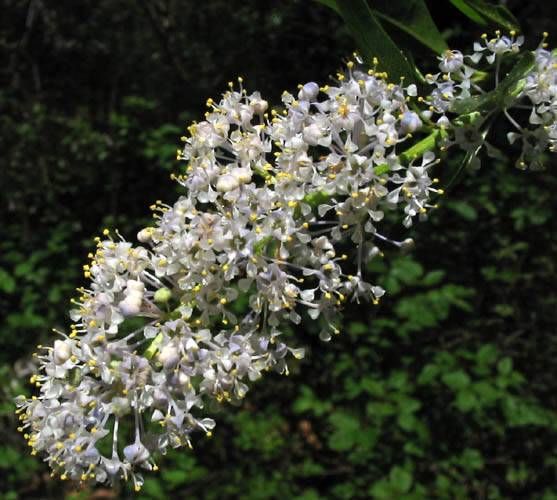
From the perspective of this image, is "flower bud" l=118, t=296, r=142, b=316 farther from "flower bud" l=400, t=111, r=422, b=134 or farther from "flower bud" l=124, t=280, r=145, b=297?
"flower bud" l=400, t=111, r=422, b=134

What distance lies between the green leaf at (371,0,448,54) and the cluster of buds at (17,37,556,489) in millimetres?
128

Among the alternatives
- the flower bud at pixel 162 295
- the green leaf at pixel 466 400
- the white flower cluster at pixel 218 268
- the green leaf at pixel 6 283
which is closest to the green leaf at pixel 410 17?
the white flower cluster at pixel 218 268

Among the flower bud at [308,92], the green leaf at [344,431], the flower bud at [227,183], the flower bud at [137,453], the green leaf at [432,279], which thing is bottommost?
the green leaf at [344,431]

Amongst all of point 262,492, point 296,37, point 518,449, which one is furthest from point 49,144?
point 518,449

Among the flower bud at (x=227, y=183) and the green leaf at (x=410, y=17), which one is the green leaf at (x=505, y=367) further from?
the flower bud at (x=227, y=183)

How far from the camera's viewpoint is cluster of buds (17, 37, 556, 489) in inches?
36.7

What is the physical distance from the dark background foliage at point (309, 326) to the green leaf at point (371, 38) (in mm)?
1422

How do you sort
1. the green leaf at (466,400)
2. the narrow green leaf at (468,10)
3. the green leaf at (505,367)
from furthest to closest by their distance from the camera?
the green leaf at (505,367)
the green leaf at (466,400)
the narrow green leaf at (468,10)

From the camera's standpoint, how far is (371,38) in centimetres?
103

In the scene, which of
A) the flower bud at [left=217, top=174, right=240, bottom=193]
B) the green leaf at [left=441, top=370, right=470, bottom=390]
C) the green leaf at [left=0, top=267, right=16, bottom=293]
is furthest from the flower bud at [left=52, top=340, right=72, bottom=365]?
the green leaf at [left=0, top=267, right=16, bottom=293]

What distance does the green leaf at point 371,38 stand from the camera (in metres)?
1.02

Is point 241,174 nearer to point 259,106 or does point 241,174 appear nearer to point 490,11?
point 259,106

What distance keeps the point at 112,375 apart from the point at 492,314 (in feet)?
8.59

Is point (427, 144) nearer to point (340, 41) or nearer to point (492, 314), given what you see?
point (492, 314)
